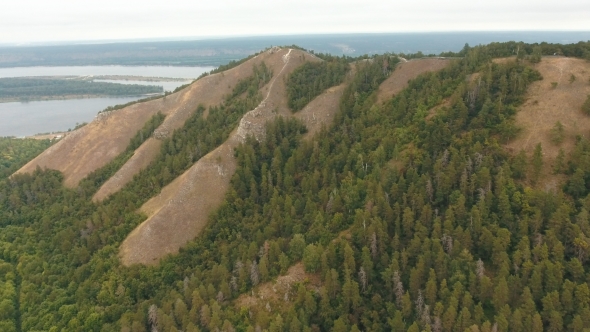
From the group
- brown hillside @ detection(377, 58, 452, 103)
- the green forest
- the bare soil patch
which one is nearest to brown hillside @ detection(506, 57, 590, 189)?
the green forest

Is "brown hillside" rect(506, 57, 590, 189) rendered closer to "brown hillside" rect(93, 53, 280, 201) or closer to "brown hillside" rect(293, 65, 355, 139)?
"brown hillside" rect(293, 65, 355, 139)

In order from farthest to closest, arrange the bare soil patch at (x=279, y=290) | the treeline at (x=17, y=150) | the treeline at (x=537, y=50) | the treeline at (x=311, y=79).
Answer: the treeline at (x=17, y=150) < the treeline at (x=311, y=79) < the treeline at (x=537, y=50) < the bare soil patch at (x=279, y=290)

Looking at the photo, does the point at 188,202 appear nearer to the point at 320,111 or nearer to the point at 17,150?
the point at 320,111

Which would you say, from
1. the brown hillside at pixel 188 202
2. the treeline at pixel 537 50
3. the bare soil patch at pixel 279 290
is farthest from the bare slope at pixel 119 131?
the treeline at pixel 537 50

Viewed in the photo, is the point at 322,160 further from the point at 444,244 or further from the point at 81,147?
the point at 81,147

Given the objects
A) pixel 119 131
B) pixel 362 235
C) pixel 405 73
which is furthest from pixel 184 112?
pixel 362 235

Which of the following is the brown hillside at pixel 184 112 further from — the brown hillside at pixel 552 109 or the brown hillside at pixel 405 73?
the brown hillside at pixel 552 109

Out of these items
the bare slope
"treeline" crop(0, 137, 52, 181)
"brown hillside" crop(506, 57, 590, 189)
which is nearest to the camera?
"brown hillside" crop(506, 57, 590, 189)
